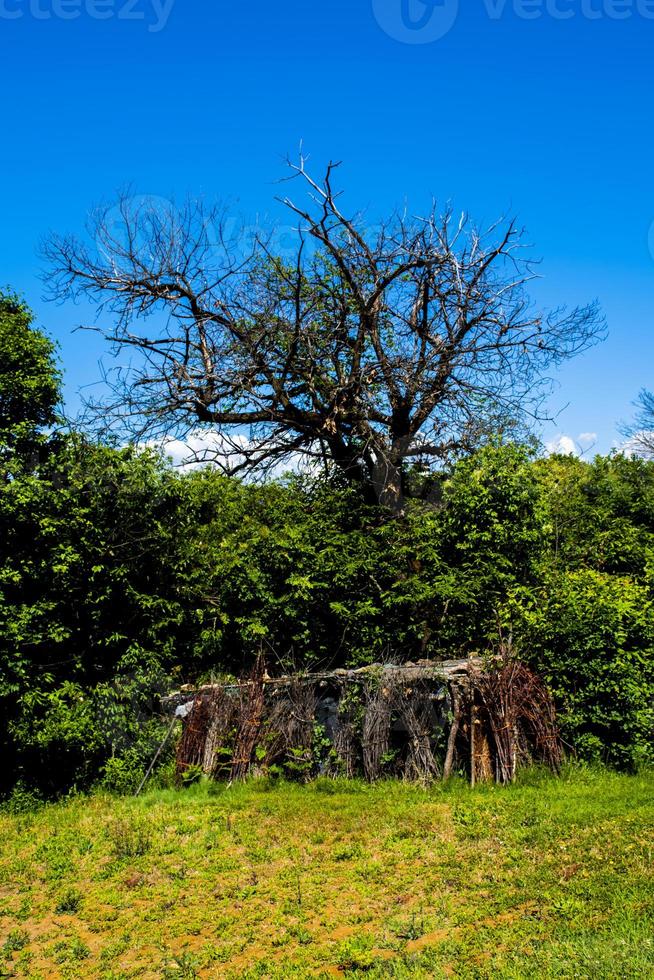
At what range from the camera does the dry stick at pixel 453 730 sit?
9.62m

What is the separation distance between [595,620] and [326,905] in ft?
16.9

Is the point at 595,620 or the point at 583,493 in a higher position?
the point at 583,493

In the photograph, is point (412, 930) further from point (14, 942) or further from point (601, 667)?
point (601, 667)

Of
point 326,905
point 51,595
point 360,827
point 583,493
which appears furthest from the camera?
point 583,493

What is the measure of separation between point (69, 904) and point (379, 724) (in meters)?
4.24

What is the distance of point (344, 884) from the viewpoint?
284 inches

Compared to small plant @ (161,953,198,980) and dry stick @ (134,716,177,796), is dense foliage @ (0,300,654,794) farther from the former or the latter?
small plant @ (161,953,198,980)

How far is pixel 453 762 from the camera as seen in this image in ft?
32.2

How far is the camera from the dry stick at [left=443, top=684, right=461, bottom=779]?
9.62m

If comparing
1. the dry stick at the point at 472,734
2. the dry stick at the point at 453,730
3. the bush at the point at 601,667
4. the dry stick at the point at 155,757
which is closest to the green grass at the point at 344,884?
the dry stick at the point at 472,734

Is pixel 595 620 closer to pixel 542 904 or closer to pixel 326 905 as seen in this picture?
pixel 542 904

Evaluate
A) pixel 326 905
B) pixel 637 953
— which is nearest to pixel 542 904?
pixel 637 953

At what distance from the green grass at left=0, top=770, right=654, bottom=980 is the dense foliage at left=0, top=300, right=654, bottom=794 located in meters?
1.74

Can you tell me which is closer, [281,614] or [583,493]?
[281,614]
